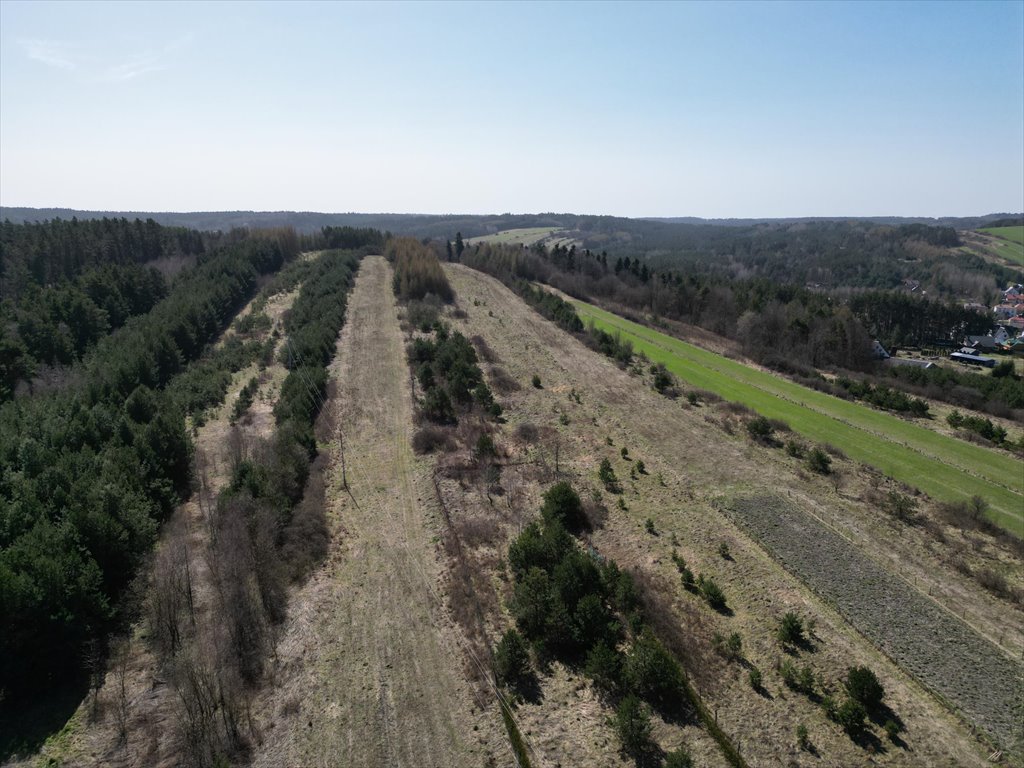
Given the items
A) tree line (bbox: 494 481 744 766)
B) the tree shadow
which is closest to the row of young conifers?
tree line (bbox: 494 481 744 766)

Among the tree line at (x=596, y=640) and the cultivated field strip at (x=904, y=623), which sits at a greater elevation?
the tree line at (x=596, y=640)

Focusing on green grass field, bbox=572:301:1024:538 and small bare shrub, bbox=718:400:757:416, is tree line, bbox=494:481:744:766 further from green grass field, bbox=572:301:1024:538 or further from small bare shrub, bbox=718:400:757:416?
small bare shrub, bbox=718:400:757:416

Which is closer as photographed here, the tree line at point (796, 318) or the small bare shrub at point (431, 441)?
the small bare shrub at point (431, 441)

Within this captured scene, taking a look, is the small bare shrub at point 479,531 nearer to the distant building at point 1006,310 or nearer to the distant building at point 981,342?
the distant building at point 981,342

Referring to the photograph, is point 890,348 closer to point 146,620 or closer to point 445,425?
point 445,425

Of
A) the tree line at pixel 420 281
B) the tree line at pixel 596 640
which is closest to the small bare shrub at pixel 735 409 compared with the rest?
the tree line at pixel 596 640

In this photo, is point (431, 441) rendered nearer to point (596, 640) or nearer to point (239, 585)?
point (239, 585)
